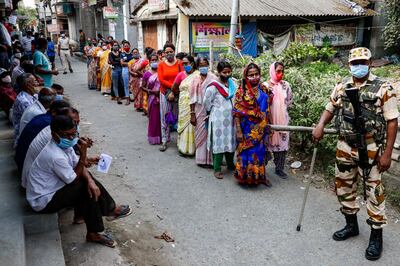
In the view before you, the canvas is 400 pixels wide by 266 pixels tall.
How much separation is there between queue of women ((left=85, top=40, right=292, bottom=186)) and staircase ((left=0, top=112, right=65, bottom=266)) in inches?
98.8

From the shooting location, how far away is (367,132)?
10.9 feet

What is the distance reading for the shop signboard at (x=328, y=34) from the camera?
1553 centimetres

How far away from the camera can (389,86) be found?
3197 mm

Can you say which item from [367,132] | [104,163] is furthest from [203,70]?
[367,132]

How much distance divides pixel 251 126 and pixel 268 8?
37.5 ft

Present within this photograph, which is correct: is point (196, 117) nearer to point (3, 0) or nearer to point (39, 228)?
point (39, 228)

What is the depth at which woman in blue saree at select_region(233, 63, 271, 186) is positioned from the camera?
462 centimetres

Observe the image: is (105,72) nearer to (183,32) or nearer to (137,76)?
(137,76)

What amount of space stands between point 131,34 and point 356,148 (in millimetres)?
19281

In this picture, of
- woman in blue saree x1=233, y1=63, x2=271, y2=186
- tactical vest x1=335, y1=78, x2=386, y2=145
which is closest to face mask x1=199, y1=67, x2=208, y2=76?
woman in blue saree x1=233, y1=63, x2=271, y2=186

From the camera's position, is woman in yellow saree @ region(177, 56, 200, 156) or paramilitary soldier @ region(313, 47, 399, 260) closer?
paramilitary soldier @ region(313, 47, 399, 260)

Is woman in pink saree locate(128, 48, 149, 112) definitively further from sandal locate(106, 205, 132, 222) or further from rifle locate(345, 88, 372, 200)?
rifle locate(345, 88, 372, 200)

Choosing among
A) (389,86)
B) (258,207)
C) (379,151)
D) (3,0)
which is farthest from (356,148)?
(3,0)

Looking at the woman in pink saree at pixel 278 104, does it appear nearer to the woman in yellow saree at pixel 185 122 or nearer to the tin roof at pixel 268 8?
the woman in yellow saree at pixel 185 122
